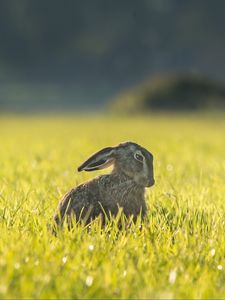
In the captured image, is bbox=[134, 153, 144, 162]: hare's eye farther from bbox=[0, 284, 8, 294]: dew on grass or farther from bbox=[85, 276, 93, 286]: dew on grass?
bbox=[0, 284, 8, 294]: dew on grass

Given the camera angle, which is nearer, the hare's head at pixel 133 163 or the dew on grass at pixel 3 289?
the dew on grass at pixel 3 289

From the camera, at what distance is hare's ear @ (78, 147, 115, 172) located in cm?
554

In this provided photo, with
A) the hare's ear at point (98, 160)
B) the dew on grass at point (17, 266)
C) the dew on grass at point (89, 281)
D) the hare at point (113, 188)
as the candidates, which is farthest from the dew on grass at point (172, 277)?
the hare's ear at point (98, 160)

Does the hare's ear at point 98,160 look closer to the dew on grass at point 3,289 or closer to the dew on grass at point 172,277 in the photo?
the dew on grass at point 172,277

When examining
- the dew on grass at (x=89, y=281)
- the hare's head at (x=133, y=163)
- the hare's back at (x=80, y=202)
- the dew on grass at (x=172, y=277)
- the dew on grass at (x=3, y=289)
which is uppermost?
the hare's head at (x=133, y=163)

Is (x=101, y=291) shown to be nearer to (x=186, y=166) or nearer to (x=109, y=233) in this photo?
(x=109, y=233)

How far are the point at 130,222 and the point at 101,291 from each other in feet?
5.02

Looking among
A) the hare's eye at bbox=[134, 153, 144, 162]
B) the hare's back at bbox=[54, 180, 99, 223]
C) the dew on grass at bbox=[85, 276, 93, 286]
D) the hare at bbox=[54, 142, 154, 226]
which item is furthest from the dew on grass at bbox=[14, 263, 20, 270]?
the hare's eye at bbox=[134, 153, 144, 162]

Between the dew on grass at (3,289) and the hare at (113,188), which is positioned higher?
the hare at (113,188)

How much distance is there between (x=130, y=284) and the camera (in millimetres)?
4133

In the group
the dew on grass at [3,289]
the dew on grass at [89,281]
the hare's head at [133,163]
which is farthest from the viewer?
the hare's head at [133,163]

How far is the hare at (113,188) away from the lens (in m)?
5.49

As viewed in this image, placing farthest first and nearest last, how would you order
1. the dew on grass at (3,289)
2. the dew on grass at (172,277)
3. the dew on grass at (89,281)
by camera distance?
the dew on grass at (172,277), the dew on grass at (89,281), the dew on grass at (3,289)

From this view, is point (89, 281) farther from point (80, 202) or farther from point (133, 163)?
point (133, 163)
